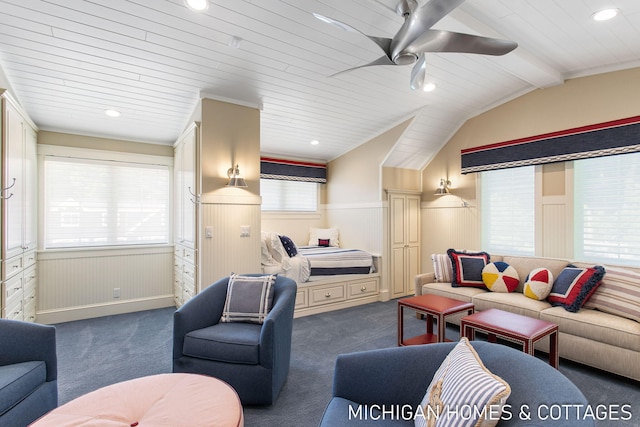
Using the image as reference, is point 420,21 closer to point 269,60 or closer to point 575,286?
point 269,60

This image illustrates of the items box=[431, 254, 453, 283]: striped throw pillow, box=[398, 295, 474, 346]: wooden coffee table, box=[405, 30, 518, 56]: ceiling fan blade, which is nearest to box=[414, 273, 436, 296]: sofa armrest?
box=[431, 254, 453, 283]: striped throw pillow

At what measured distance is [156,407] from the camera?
1.41m

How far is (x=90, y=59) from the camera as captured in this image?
8.62 feet

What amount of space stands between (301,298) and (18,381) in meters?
2.74

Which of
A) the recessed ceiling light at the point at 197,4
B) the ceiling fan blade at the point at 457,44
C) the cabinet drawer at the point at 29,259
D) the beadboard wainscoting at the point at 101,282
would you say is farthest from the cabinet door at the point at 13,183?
the ceiling fan blade at the point at 457,44

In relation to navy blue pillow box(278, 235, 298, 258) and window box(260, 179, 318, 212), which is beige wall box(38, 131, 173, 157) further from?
navy blue pillow box(278, 235, 298, 258)

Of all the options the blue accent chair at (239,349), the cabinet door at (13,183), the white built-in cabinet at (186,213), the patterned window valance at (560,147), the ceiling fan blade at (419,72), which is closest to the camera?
the blue accent chair at (239,349)

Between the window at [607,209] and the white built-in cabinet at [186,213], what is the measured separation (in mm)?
4194

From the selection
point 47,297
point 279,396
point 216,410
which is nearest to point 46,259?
point 47,297

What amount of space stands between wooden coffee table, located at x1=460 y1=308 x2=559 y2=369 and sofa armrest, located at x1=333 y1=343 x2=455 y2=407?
3.90ft

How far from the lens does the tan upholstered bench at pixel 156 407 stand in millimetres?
1312

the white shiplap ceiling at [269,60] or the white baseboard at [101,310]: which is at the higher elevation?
the white shiplap ceiling at [269,60]

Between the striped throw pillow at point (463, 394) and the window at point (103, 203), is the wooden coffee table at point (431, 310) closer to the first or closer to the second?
the striped throw pillow at point (463, 394)

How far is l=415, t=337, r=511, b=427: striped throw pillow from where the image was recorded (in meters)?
0.97
